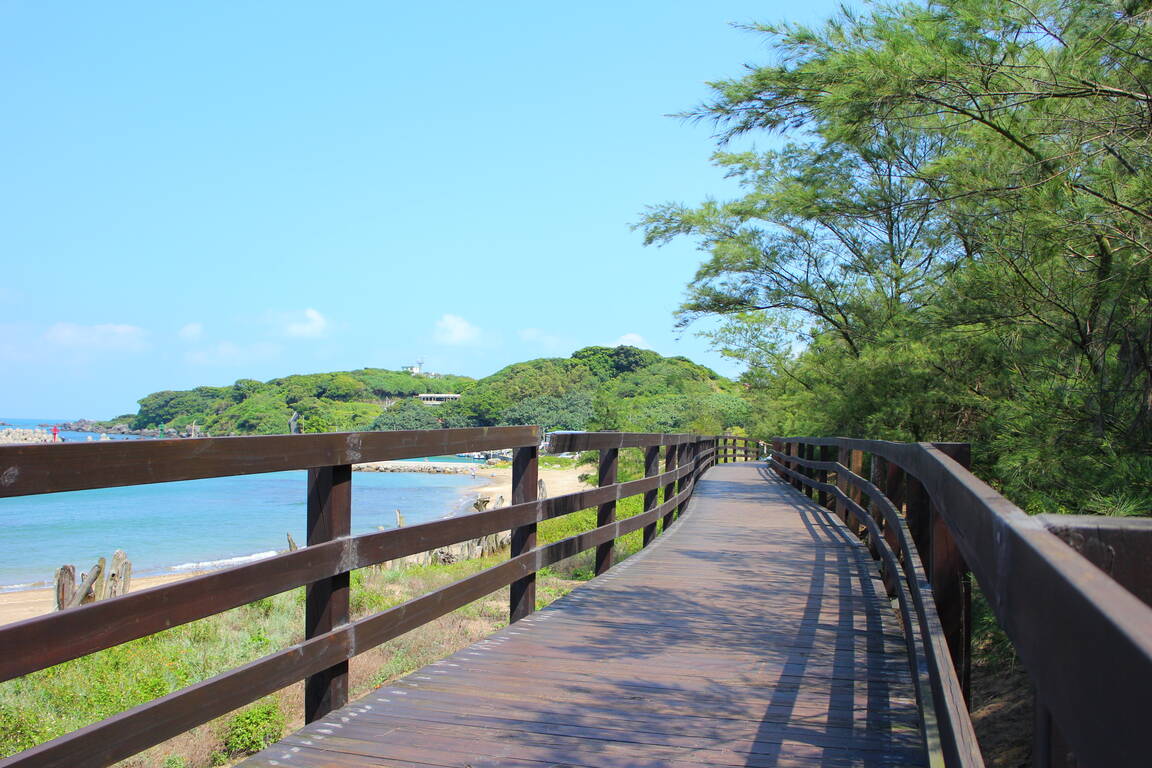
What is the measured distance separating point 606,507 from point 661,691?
339cm

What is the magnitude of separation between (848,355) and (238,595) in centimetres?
1552

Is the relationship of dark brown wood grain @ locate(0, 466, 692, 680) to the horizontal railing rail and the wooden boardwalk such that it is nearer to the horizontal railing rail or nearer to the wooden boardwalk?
the wooden boardwalk

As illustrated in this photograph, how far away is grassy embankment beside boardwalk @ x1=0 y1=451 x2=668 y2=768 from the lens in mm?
5836

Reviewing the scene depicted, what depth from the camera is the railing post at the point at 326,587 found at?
11.9ft

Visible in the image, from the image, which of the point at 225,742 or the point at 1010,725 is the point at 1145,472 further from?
the point at 225,742

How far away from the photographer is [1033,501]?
19.3 feet

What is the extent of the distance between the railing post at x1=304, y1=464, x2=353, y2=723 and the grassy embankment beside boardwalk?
7.25 feet

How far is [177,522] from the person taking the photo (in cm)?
6253

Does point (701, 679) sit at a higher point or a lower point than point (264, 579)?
lower

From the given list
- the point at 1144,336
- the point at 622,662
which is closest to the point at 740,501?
the point at 1144,336

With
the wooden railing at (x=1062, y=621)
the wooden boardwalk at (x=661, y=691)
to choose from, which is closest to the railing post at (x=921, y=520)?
the wooden boardwalk at (x=661, y=691)

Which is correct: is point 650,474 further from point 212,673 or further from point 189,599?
point 189,599

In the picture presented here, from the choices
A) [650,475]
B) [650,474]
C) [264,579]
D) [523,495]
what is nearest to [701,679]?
[523,495]

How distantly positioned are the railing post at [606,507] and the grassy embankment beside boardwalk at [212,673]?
4.58ft
